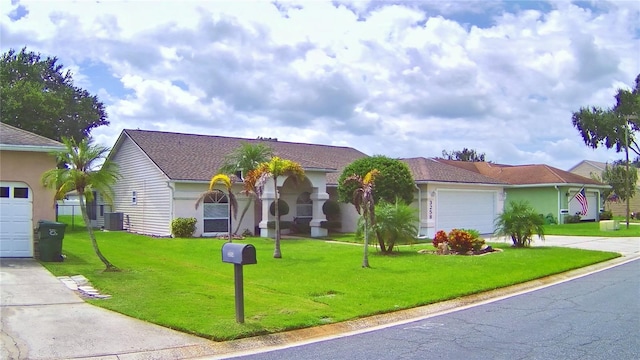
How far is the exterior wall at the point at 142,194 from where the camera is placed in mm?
27609

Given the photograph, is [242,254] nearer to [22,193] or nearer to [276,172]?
[276,172]

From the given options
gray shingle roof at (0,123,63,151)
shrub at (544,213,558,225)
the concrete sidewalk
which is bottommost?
the concrete sidewalk

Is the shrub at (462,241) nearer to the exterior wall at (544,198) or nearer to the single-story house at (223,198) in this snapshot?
the single-story house at (223,198)

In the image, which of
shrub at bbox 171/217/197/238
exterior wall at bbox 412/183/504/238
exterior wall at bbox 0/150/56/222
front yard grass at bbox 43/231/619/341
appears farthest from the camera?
exterior wall at bbox 412/183/504/238

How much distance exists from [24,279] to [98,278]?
61.4 inches

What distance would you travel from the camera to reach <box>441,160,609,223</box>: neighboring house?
4066cm

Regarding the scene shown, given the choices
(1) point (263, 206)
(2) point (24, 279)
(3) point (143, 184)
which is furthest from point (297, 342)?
(3) point (143, 184)

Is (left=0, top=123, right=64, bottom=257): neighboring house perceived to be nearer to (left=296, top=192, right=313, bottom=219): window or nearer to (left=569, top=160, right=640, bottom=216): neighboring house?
(left=296, top=192, right=313, bottom=219): window

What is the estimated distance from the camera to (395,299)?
11.1m

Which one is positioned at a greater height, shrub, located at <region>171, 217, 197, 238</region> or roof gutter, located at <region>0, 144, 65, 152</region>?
roof gutter, located at <region>0, 144, 65, 152</region>

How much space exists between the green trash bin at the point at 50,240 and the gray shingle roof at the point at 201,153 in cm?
1044

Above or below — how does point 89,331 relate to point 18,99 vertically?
below

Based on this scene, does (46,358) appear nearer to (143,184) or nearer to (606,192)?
(143,184)

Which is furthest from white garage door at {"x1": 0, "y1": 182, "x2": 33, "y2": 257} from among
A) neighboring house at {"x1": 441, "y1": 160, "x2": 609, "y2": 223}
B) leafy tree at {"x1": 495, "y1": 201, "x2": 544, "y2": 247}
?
neighboring house at {"x1": 441, "y1": 160, "x2": 609, "y2": 223}
